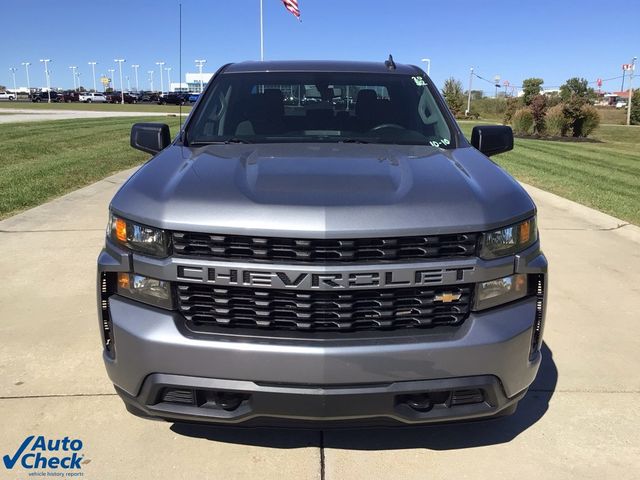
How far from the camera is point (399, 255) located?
2.29m

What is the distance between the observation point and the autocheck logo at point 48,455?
2.71 m

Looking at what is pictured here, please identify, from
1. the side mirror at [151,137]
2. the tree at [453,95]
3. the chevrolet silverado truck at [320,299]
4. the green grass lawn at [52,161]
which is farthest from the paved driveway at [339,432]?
the tree at [453,95]

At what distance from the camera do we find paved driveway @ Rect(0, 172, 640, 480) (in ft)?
8.90

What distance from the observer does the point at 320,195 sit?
2348mm

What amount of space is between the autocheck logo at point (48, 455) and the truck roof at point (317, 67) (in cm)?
255

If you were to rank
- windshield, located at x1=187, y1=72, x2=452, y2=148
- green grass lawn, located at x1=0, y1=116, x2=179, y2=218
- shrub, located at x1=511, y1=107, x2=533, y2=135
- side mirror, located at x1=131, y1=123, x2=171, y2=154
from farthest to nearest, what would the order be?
shrub, located at x1=511, y1=107, x2=533, y2=135, green grass lawn, located at x1=0, y1=116, x2=179, y2=218, side mirror, located at x1=131, y1=123, x2=171, y2=154, windshield, located at x1=187, y1=72, x2=452, y2=148

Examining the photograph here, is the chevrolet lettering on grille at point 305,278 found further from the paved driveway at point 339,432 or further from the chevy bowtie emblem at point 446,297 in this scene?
the paved driveway at point 339,432

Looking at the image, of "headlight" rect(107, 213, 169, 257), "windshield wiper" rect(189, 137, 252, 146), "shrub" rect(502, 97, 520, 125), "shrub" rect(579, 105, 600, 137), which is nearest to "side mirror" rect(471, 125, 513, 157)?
"windshield wiper" rect(189, 137, 252, 146)

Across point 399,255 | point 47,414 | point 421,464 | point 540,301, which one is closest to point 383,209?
point 399,255

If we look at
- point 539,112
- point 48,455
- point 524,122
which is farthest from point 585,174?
point 524,122

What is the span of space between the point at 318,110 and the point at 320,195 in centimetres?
156

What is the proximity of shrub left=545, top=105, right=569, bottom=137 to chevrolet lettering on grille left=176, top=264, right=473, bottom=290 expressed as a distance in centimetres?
2206

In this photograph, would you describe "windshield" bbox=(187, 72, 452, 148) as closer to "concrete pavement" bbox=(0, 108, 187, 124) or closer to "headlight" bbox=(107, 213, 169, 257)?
"headlight" bbox=(107, 213, 169, 257)

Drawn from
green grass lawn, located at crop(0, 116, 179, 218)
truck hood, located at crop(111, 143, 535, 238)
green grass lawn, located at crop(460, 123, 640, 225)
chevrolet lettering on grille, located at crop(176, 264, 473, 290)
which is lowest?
green grass lawn, located at crop(460, 123, 640, 225)
